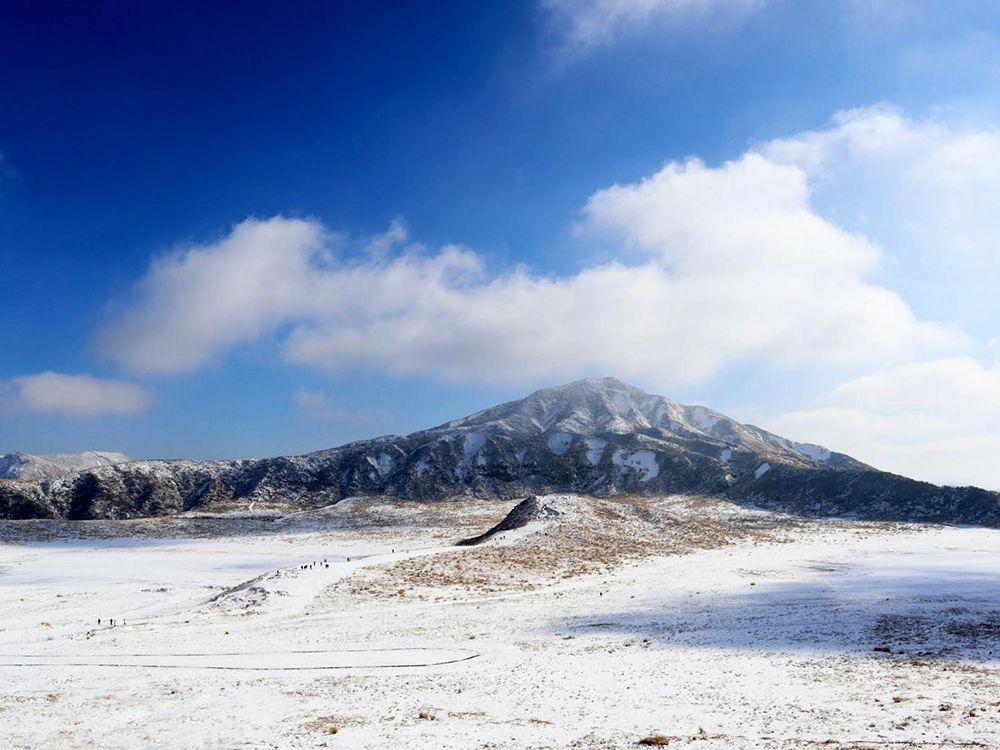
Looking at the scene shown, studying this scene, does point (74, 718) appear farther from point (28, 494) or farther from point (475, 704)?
point (28, 494)

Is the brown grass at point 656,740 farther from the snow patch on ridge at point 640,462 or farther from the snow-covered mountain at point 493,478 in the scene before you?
the snow patch on ridge at point 640,462

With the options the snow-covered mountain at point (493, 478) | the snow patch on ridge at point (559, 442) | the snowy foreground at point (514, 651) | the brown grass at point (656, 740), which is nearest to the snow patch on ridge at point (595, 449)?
the snow-covered mountain at point (493, 478)

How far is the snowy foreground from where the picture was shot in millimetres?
10641

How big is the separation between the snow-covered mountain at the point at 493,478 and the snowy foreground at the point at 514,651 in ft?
158

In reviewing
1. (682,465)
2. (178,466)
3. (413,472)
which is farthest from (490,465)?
(178,466)

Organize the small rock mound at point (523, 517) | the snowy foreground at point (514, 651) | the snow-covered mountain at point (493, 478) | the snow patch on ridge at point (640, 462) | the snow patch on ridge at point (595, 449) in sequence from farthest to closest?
the snow patch on ridge at point (595, 449)
the snow patch on ridge at point (640, 462)
the snow-covered mountain at point (493, 478)
the small rock mound at point (523, 517)
the snowy foreground at point (514, 651)

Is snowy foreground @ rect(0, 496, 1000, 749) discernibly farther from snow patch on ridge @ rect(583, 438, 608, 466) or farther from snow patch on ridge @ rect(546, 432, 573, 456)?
snow patch on ridge @ rect(546, 432, 573, 456)

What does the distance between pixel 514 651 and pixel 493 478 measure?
104864 mm

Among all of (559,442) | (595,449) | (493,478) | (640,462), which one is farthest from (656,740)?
(559,442)

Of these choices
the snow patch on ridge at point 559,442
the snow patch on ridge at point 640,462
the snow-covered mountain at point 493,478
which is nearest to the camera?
the snow-covered mountain at point 493,478

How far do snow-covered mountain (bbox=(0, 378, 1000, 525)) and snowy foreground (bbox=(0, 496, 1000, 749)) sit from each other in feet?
158

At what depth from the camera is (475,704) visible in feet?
39.8

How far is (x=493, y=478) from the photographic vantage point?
120812 mm

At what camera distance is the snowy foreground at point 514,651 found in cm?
1064
